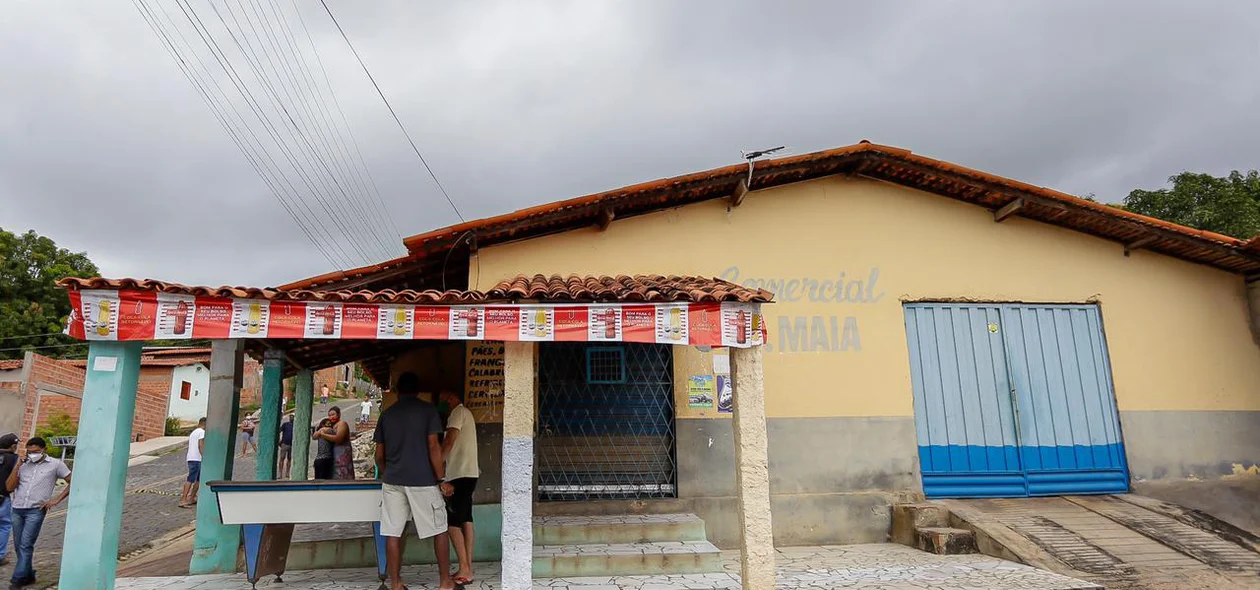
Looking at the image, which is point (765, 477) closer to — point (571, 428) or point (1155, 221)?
point (571, 428)

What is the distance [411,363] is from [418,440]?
10.4 feet

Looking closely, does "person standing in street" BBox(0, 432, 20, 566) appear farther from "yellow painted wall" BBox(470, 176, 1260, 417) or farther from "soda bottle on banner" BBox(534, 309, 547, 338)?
"soda bottle on banner" BBox(534, 309, 547, 338)

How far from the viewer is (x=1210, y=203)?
15344 mm

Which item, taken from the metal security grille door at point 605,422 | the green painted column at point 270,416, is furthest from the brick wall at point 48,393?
the metal security grille door at point 605,422

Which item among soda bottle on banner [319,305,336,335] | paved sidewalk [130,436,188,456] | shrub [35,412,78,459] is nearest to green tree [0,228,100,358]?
paved sidewalk [130,436,188,456]

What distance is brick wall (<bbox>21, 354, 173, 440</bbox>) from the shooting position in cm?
1742

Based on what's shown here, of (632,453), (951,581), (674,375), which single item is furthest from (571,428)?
(951,581)

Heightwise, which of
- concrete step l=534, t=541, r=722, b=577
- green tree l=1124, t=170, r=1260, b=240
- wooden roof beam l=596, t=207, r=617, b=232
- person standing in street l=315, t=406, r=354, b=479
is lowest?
concrete step l=534, t=541, r=722, b=577

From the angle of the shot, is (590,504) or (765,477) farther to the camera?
(590,504)

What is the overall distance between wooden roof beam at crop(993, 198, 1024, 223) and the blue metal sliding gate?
1093mm

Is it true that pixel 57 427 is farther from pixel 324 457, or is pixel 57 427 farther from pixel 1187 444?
pixel 1187 444

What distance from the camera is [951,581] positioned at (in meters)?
5.80

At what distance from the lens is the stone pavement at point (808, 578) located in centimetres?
572

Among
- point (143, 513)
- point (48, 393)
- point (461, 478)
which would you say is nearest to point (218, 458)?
point (461, 478)
